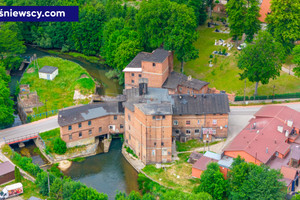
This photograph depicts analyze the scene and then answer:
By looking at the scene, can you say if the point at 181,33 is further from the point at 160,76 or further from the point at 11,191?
the point at 11,191

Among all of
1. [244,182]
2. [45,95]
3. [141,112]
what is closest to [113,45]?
[45,95]

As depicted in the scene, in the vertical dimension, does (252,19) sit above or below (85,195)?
above

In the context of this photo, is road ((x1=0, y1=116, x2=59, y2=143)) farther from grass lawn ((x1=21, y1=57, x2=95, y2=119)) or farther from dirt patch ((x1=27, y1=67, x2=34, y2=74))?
dirt patch ((x1=27, y1=67, x2=34, y2=74))

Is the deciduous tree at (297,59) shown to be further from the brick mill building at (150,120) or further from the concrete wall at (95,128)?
the concrete wall at (95,128)

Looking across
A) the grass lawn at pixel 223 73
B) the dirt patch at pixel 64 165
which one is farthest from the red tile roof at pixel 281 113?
the dirt patch at pixel 64 165

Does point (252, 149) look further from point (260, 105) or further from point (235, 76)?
point (235, 76)

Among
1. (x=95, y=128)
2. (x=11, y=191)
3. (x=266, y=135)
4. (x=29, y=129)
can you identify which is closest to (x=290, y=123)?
(x=266, y=135)
